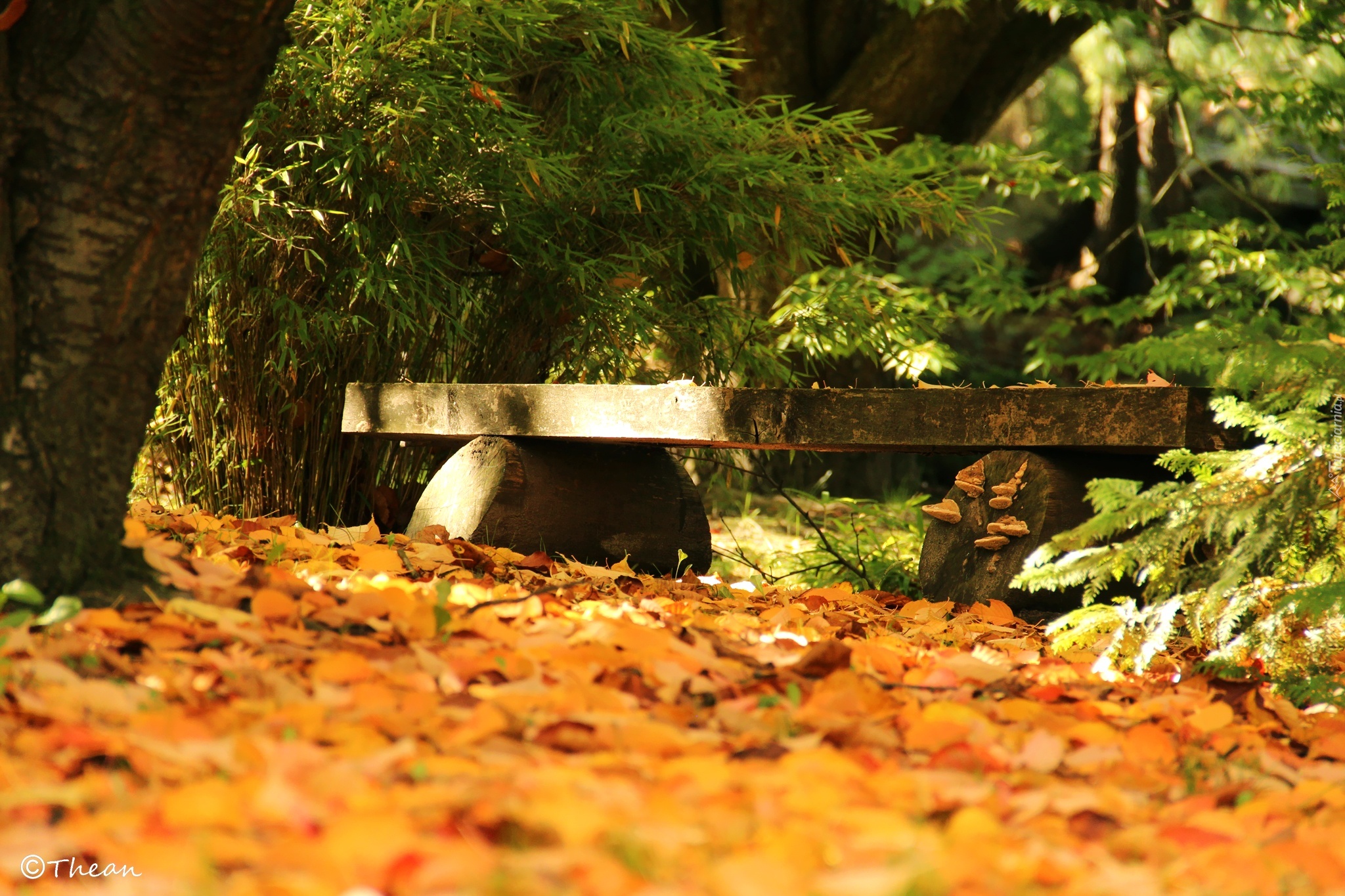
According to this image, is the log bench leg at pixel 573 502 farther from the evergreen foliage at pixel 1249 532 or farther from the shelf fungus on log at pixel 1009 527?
the evergreen foliage at pixel 1249 532

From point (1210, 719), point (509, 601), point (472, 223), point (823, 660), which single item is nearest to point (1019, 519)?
point (1210, 719)

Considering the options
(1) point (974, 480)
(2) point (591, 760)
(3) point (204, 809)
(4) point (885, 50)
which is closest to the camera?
(3) point (204, 809)

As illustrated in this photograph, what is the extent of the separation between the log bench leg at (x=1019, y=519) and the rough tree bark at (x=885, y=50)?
3.68m

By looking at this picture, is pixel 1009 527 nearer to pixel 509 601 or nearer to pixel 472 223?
pixel 509 601

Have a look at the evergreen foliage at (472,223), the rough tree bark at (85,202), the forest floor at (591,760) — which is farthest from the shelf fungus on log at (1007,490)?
the rough tree bark at (85,202)

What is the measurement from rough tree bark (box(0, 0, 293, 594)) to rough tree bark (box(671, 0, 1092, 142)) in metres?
4.57

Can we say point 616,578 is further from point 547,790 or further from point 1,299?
point 547,790

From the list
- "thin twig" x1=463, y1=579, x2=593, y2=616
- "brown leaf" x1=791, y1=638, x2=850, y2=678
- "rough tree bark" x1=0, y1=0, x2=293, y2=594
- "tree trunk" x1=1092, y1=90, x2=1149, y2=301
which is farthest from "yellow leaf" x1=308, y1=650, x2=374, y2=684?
"tree trunk" x1=1092, y1=90, x2=1149, y2=301

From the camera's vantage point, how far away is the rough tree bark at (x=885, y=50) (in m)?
5.77

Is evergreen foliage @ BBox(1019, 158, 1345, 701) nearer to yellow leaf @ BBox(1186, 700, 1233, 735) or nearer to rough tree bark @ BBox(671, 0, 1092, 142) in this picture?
yellow leaf @ BBox(1186, 700, 1233, 735)

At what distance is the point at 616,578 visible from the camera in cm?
263
